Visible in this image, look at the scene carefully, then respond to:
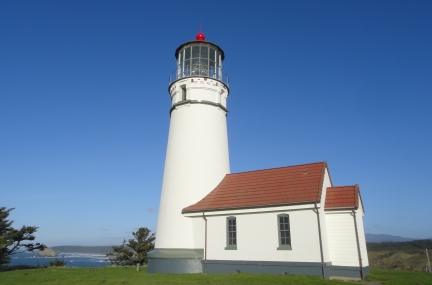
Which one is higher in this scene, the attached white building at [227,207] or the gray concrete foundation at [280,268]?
the attached white building at [227,207]

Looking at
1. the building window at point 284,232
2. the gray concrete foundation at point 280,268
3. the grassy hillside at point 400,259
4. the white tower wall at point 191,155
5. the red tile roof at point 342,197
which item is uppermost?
the white tower wall at point 191,155

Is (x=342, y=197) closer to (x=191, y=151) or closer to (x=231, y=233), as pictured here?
(x=231, y=233)

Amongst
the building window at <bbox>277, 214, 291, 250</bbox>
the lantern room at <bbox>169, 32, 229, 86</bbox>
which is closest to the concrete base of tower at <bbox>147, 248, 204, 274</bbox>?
the building window at <bbox>277, 214, 291, 250</bbox>

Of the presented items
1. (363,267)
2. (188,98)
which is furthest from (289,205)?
(188,98)

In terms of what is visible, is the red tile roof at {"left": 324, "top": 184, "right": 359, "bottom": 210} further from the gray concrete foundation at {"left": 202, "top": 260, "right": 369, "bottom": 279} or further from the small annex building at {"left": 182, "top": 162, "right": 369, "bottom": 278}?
the gray concrete foundation at {"left": 202, "top": 260, "right": 369, "bottom": 279}

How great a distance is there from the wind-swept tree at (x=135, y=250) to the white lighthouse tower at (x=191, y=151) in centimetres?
572

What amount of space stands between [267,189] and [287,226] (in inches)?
91.6

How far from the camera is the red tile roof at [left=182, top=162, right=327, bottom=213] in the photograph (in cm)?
1473

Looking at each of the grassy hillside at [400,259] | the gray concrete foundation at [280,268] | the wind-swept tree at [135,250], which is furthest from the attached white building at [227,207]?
the grassy hillside at [400,259]

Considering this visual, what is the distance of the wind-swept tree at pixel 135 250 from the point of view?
74.0 ft

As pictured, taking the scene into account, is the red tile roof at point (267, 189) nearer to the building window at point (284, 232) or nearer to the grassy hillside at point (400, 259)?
the building window at point (284, 232)

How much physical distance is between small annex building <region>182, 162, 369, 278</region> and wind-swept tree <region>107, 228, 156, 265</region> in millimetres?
7404

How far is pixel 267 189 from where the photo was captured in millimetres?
16094

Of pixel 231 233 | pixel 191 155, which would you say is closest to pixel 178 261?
pixel 231 233
